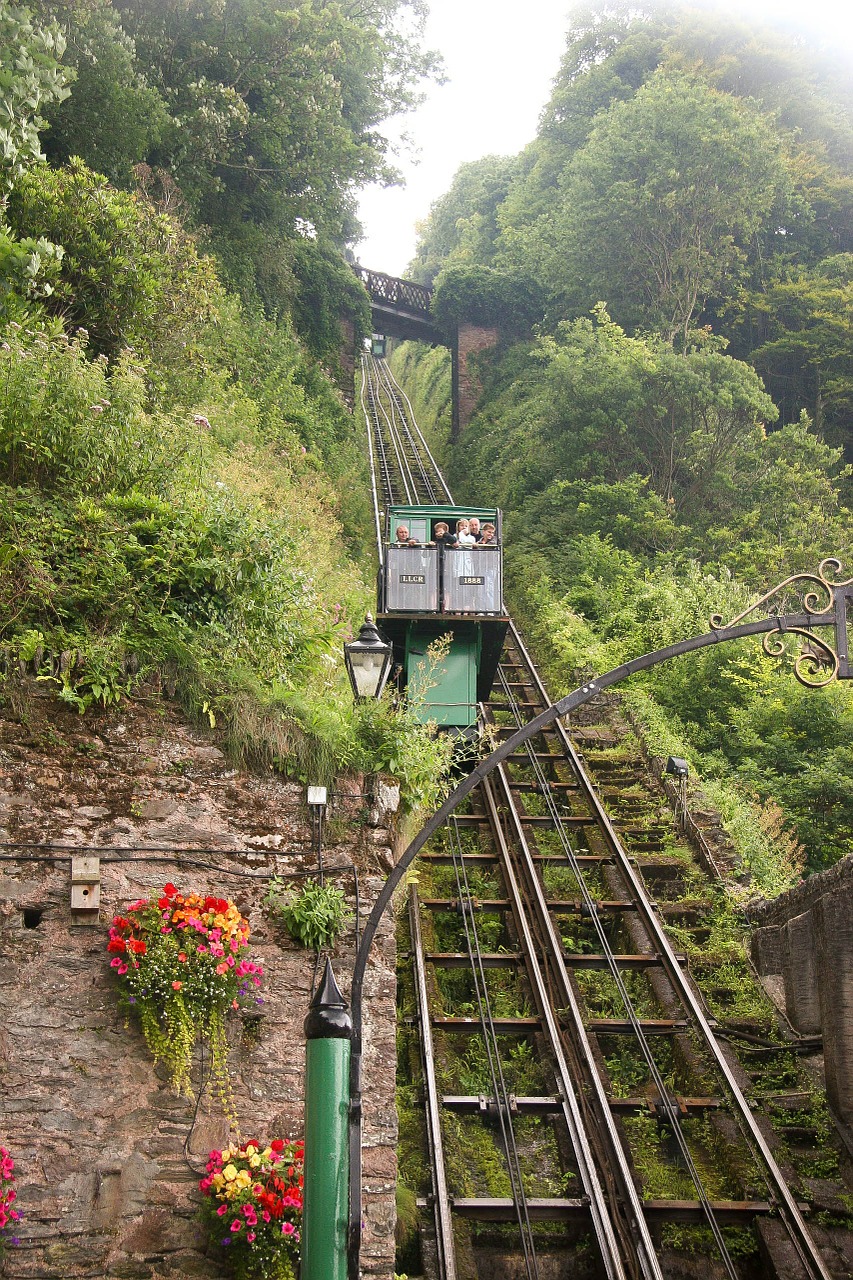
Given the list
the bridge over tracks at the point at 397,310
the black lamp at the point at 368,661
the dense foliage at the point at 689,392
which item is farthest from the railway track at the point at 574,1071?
the bridge over tracks at the point at 397,310

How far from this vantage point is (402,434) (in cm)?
3575

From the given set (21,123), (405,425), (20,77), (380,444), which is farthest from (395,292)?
(20,77)

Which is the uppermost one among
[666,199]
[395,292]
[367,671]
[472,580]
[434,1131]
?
[395,292]

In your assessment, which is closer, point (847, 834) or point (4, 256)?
point (4, 256)

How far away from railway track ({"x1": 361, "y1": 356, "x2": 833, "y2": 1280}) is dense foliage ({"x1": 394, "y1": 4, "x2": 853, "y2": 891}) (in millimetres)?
2339

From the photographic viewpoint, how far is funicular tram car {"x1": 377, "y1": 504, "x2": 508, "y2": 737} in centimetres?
1304

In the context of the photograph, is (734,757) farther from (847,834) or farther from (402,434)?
(402,434)

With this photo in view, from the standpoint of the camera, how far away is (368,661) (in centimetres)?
683

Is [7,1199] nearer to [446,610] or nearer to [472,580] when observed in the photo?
[446,610]

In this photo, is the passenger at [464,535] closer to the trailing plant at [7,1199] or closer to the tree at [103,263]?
the tree at [103,263]

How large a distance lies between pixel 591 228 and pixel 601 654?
12527mm

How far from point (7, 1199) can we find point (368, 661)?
3312 mm

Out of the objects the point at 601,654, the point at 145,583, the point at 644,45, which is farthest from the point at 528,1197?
the point at 644,45

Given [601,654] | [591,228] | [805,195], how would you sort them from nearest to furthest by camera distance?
[601,654]
[591,228]
[805,195]
